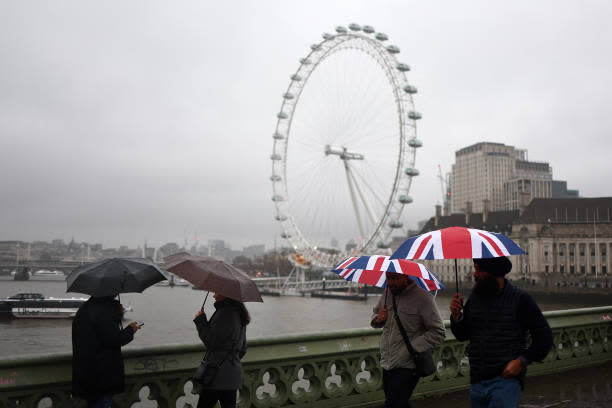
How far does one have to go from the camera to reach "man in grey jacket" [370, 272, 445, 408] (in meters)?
4.95

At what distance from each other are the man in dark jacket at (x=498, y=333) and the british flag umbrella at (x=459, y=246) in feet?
0.29

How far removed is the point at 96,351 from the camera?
4680 mm

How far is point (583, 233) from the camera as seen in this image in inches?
3907

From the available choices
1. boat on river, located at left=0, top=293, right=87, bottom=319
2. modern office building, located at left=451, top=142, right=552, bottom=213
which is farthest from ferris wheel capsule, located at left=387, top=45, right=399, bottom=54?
modern office building, located at left=451, top=142, right=552, bottom=213

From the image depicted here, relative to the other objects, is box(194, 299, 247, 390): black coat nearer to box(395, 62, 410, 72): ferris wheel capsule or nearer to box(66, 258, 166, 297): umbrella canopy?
box(66, 258, 166, 297): umbrella canopy

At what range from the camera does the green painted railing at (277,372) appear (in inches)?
190

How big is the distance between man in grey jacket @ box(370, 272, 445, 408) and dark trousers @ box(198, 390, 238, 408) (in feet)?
4.35

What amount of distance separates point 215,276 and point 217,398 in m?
1.05

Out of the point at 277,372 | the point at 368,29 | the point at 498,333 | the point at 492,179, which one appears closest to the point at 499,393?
the point at 498,333

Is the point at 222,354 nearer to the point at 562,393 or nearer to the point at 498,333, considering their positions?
the point at 498,333

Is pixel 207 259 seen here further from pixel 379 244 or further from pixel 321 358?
pixel 379 244

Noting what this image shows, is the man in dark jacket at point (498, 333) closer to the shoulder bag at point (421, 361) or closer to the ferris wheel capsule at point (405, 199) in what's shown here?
the shoulder bag at point (421, 361)

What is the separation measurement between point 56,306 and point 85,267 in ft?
169

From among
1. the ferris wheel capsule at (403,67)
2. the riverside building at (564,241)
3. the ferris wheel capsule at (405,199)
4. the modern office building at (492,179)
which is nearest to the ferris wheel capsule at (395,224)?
the ferris wheel capsule at (405,199)
